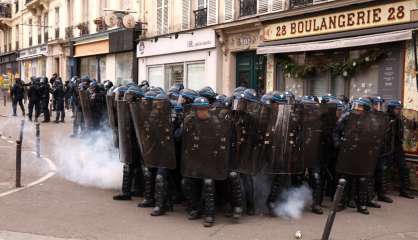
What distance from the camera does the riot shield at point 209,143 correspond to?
679cm

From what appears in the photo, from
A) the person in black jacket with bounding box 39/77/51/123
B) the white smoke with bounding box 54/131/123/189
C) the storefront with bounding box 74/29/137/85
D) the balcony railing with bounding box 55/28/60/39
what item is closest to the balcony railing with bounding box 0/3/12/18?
the balcony railing with bounding box 55/28/60/39

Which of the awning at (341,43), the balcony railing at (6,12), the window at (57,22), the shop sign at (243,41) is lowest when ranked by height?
the awning at (341,43)

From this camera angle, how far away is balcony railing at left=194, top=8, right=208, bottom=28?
1870cm

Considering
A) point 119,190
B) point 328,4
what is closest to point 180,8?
point 328,4

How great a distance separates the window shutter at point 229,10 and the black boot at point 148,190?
1034 centimetres

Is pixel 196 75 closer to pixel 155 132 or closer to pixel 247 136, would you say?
pixel 155 132

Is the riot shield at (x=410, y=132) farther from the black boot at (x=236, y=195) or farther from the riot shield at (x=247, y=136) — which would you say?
the black boot at (x=236, y=195)

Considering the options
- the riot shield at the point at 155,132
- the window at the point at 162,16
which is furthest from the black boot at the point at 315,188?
the window at the point at 162,16

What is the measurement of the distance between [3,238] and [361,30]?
8961mm

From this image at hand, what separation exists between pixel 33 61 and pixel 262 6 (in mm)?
25549

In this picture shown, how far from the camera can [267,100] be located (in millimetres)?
7383

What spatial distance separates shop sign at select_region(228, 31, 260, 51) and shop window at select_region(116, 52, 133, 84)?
305 inches

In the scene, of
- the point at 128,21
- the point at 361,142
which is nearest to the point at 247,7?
the point at 128,21

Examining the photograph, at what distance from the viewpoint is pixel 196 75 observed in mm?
19156
